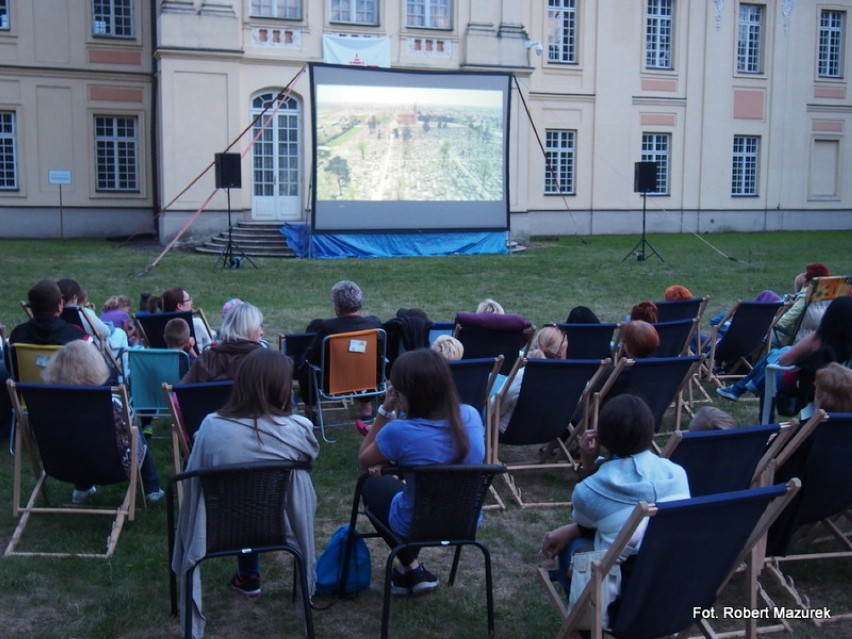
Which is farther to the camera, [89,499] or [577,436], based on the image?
[577,436]

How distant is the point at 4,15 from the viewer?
21656mm

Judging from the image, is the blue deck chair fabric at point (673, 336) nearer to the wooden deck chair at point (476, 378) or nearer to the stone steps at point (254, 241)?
the wooden deck chair at point (476, 378)

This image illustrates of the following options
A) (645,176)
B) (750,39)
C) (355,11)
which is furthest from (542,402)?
(750,39)

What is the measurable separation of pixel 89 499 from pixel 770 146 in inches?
989

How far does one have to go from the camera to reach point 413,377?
337 centimetres

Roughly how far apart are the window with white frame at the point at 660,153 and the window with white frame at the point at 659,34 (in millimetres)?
1790

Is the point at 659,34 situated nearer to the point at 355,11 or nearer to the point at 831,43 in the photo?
the point at 831,43

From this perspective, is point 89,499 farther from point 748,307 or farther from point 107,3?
point 107,3

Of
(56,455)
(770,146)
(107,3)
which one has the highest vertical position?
(107,3)

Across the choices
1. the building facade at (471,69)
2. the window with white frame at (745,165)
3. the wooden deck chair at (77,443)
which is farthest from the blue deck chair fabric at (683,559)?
the window with white frame at (745,165)

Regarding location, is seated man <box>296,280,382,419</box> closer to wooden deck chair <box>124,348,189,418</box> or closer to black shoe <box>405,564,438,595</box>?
wooden deck chair <box>124,348,189,418</box>

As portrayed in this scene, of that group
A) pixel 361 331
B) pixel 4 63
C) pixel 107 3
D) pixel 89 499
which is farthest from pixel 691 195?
pixel 89 499

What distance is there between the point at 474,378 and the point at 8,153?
20.1 meters

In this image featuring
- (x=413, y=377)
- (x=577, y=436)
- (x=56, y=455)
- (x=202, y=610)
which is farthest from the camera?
(x=577, y=436)
